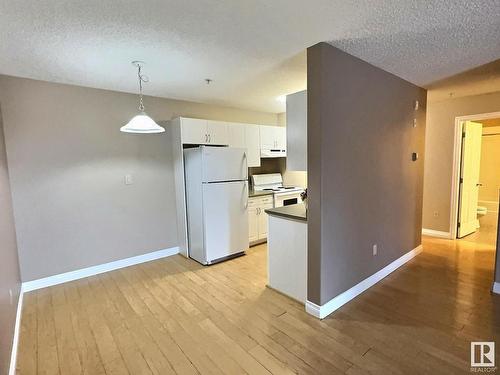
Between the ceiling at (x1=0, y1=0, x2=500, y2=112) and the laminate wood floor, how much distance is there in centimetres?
240

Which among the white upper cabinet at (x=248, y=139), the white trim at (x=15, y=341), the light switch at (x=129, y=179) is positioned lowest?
the white trim at (x=15, y=341)

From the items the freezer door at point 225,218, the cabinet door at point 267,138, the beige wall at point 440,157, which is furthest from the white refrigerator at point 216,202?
the beige wall at point 440,157

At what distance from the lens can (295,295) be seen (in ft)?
8.71

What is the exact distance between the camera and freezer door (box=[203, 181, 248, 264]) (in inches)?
142

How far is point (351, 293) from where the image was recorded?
2656mm

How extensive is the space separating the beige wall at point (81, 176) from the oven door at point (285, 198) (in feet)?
5.76

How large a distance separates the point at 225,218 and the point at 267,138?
1.81 metres

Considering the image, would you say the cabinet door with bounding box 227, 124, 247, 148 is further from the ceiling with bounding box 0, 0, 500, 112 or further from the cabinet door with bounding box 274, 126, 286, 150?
the ceiling with bounding box 0, 0, 500, 112

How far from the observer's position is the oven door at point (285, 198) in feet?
14.9

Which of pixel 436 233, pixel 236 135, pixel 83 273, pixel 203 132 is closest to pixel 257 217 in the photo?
pixel 236 135

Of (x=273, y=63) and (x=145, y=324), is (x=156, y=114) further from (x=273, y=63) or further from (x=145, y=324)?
(x=145, y=324)

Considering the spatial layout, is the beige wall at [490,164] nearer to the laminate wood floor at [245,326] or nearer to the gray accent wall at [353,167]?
the laminate wood floor at [245,326]

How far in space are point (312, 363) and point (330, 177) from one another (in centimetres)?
145

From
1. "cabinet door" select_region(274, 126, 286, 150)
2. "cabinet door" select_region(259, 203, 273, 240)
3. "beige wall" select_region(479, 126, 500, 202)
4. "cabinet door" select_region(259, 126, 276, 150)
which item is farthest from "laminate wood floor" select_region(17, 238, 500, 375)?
"beige wall" select_region(479, 126, 500, 202)
